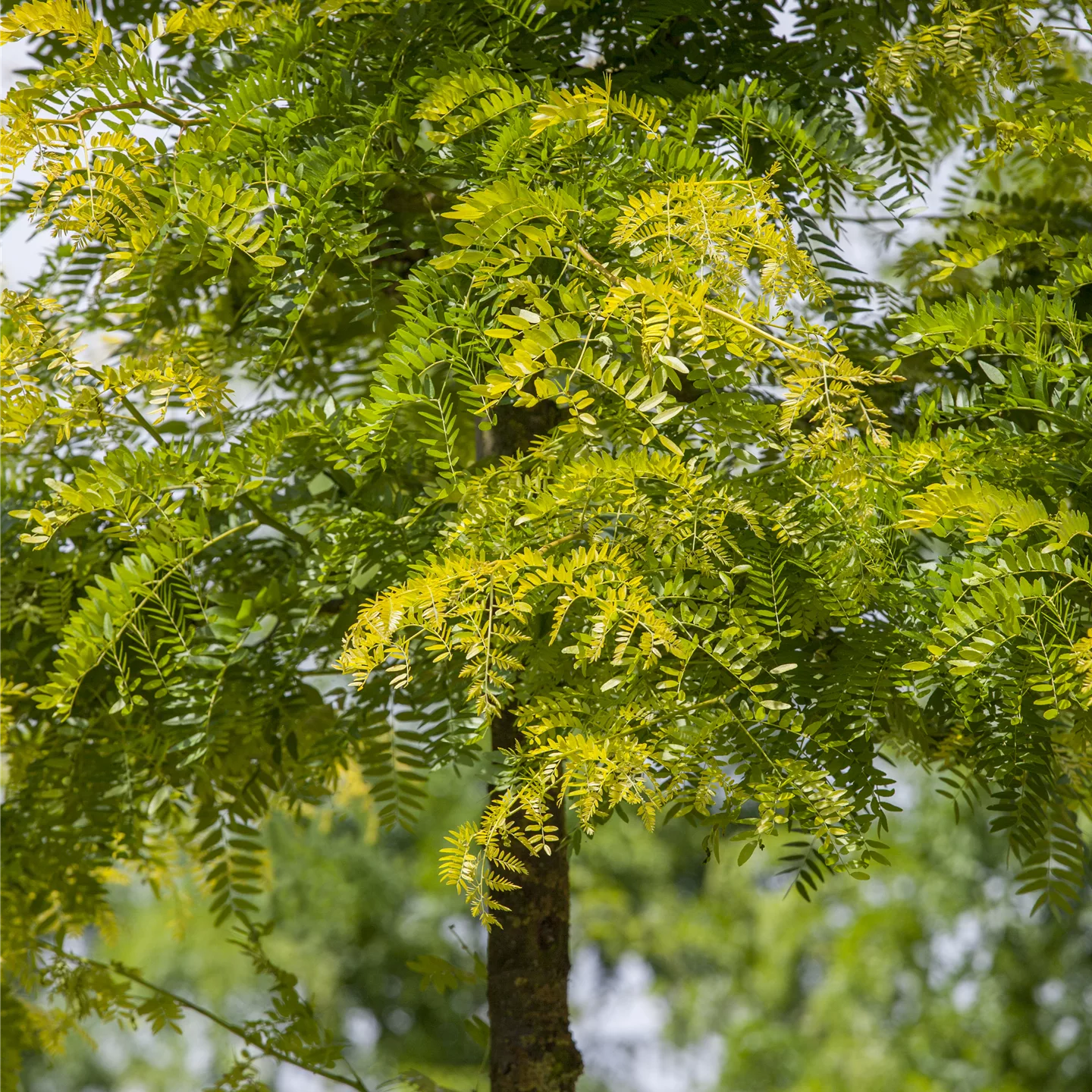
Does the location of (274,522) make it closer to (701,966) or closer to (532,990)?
(532,990)

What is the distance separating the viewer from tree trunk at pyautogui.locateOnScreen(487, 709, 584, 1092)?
2.22 ft

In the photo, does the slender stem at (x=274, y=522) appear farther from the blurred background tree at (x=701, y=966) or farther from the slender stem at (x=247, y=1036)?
the blurred background tree at (x=701, y=966)

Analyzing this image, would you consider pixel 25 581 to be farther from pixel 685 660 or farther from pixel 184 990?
pixel 184 990

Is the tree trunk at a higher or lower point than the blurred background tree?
higher

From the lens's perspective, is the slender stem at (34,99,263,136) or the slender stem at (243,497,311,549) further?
the slender stem at (243,497,311,549)

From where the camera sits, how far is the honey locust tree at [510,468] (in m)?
0.46

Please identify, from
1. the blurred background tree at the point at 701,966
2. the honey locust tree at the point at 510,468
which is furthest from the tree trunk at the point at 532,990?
the blurred background tree at the point at 701,966

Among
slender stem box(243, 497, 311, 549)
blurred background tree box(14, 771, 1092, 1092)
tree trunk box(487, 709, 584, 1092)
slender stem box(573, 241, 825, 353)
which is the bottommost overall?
blurred background tree box(14, 771, 1092, 1092)

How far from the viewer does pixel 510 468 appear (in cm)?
51

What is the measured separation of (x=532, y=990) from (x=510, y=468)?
36 cm

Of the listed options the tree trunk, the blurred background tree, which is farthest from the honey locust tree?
the blurred background tree

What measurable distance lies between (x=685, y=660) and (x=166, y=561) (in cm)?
28

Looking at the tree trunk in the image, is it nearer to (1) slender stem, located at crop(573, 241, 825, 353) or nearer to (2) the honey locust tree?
(2) the honey locust tree

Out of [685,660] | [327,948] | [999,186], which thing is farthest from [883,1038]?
[685,660]
